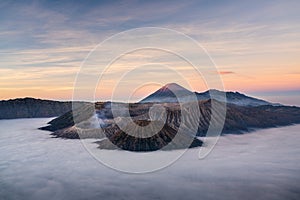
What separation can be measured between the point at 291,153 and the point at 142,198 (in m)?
51.7

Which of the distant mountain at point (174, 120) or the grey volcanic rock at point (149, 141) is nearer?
the grey volcanic rock at point (149, 141)

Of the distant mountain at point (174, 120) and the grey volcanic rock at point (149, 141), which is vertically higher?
the distant mountain at point (174, 120)

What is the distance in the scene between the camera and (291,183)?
157 ft

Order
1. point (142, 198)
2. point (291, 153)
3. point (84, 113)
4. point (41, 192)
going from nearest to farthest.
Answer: point (142, 198)
point (41, 192)
point (291, 153)
point (84, 113)

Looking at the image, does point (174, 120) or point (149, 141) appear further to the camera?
point (174, 120)

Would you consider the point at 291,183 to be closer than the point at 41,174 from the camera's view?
Yes

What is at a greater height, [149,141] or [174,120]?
[174,120]

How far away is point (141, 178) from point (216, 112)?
8002cm

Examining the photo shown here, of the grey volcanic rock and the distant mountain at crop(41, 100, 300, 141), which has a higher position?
the distant mountain at crop(41, 100, 300, 141)

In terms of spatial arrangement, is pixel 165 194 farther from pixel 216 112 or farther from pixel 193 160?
pixel 216 112

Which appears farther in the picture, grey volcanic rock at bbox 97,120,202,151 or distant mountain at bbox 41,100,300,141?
distant mountain at bbox 41,100,300,141

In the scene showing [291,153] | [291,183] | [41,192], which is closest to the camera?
[41,192]

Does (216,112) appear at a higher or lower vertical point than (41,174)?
higher

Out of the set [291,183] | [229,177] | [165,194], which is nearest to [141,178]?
[165,194]
